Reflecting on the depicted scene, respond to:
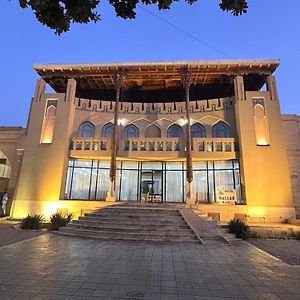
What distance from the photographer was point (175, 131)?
21.4 meters

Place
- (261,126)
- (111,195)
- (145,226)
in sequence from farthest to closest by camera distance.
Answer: (261,126)
(111,195)
(145,226)

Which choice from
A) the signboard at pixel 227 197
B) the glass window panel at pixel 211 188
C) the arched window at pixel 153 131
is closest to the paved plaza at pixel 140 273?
the signboard at pixel 227 197

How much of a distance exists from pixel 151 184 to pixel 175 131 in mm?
5489

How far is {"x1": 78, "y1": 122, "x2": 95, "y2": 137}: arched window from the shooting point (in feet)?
68.7

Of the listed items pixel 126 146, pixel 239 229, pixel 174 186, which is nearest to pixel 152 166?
pixel 174 186

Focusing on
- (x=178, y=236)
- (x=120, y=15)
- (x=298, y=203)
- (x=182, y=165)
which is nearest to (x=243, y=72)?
(x=182, y=165)

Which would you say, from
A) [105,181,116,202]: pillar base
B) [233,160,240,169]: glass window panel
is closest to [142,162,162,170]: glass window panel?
[105,181,116,202]: pillar base

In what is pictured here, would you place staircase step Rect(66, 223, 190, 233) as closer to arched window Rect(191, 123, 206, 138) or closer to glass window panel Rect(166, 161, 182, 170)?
glass window panel Rect(166, 161, 182, 170)

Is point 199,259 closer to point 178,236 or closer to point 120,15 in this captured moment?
point 178,236

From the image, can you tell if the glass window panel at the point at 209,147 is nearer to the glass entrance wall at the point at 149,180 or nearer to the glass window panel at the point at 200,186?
the glass entrance wall at the point at 149,180

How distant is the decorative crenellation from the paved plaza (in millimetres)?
15104

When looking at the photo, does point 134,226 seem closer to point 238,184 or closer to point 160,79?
point 238,184

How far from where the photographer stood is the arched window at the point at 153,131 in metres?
21.6

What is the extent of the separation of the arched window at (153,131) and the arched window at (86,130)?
5138mm
